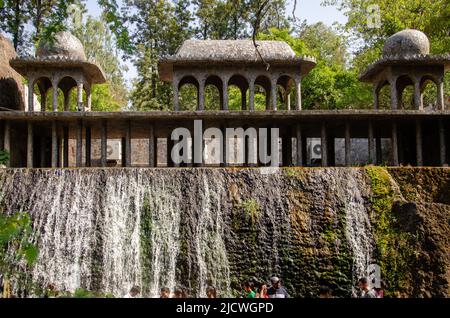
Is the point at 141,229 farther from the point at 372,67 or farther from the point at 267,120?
the point at 372,67

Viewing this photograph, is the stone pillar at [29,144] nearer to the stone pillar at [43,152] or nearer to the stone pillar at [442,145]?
the stone pillar at [43,152]

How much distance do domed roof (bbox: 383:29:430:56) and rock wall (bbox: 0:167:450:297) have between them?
21.4 ft

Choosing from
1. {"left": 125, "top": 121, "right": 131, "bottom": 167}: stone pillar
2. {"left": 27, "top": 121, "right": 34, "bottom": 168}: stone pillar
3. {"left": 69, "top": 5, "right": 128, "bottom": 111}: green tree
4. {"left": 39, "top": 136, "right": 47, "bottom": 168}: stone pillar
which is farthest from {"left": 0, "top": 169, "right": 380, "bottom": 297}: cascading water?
{"left": 69, "top": 5, "right": 128, "bottom": 111}: green tree

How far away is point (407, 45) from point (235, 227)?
10262 mm

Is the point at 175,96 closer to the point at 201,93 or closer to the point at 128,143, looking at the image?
the point at 201,93

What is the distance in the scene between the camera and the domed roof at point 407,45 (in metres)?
23.1

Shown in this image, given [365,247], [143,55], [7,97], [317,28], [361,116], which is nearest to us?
[365,247]

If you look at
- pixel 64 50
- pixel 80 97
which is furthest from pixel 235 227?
pixel 64 50

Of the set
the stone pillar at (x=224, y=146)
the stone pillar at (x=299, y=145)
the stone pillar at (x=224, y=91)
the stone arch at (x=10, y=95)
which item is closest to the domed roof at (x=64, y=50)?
the stone arch at (x=10, y=95)

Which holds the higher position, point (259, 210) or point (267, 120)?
point (267, 120)

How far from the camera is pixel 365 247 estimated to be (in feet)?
55.5

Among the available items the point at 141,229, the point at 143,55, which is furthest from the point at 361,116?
the point at 143,55
